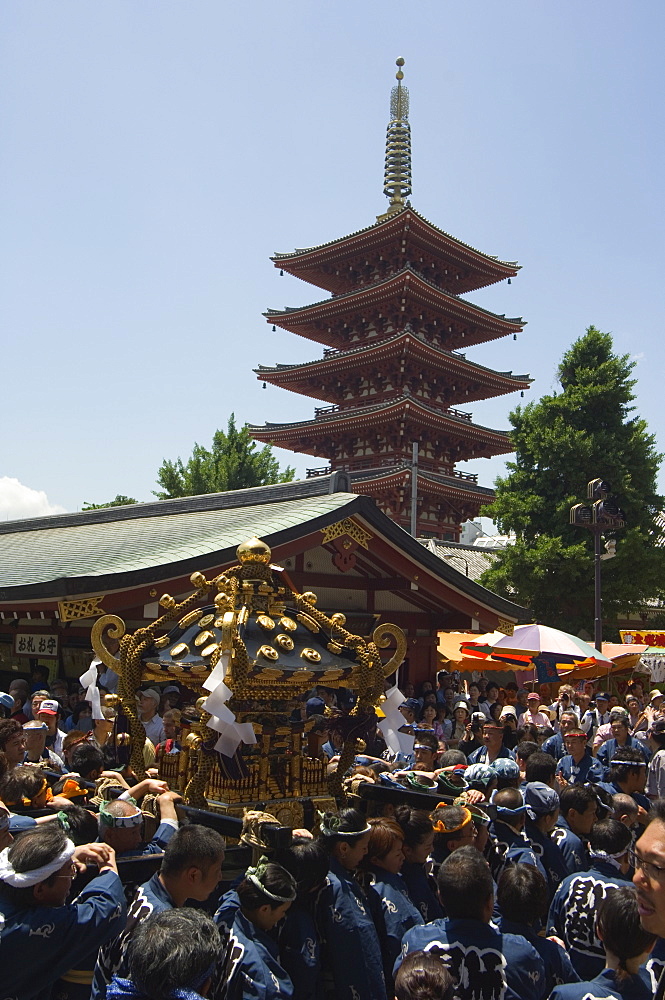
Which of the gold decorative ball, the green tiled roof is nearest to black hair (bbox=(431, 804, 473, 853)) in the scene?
the gold decorative ball

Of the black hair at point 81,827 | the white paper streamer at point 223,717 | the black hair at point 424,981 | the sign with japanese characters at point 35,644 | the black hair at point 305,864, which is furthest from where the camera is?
the sign with japanese characters at point 35,644

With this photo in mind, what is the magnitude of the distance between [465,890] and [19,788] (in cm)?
217

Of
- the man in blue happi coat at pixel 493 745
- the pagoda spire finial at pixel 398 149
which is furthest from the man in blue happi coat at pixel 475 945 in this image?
the pagoda spire finial at pixel 398 149

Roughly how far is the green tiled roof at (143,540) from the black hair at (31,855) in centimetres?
611

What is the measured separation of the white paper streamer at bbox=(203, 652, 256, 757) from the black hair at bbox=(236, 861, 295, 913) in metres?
0.87

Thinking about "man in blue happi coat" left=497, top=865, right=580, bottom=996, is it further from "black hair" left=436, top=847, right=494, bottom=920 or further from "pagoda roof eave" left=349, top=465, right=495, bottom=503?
"pagoda roof eave" left=349, top=465, right=495, bottom=503

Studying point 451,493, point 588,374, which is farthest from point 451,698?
point 451,493

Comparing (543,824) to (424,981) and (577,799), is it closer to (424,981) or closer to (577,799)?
(577,799)

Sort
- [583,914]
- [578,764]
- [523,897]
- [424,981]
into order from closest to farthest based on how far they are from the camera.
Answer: [424,981] < [523,897] < [583,914] < [578,764]

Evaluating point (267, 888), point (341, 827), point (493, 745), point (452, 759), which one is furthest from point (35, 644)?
point (267, 888)

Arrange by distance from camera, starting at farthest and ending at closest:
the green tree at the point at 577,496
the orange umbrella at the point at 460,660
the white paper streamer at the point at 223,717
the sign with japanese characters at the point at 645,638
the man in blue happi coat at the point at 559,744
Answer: the green tree at the point at 577,496
the sign with japanese characters at the point at 645,638
the orange umbrella at the point at 460,660
the man in blue happi coat at the point at 559,744
the white paper streamer at the point at 223,717

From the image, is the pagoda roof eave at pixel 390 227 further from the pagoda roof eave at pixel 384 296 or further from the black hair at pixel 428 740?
the black hair at pixel 428 740

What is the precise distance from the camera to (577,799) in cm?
459

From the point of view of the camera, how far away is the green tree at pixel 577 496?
23406 millimetres
